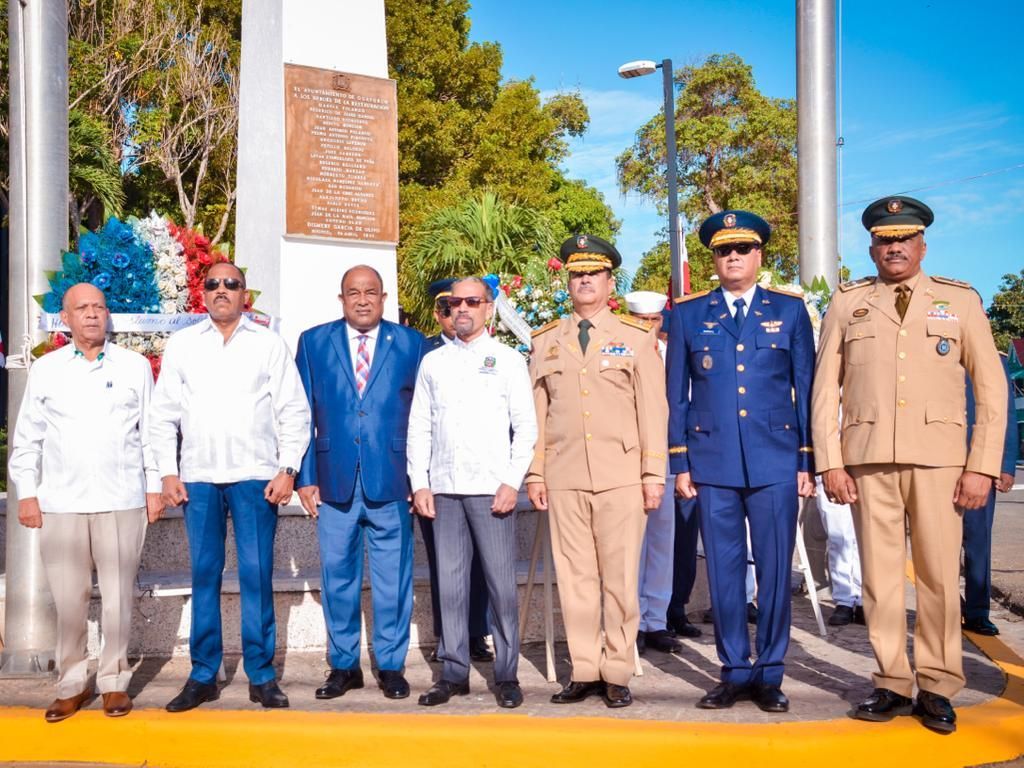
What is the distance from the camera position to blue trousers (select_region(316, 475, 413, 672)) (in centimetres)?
497

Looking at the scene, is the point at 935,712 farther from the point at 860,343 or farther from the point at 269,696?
the point at 269,696

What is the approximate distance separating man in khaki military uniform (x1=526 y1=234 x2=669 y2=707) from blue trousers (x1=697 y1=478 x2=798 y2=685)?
315mm

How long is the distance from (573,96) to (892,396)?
31180mm

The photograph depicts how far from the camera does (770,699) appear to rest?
14.8 feet

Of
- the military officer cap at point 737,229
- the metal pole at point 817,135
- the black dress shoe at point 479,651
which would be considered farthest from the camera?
the metal pole at point 817,135

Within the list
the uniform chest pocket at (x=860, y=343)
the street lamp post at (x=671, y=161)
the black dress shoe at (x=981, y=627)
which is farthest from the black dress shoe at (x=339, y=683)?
the street lamp post at (x=671, y=161)

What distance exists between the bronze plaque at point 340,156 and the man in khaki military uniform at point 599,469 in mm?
3400

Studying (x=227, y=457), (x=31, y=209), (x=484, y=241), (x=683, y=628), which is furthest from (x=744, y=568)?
(x=484, y=241)

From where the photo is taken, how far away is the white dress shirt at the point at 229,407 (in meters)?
4.81

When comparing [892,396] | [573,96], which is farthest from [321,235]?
[573,96]

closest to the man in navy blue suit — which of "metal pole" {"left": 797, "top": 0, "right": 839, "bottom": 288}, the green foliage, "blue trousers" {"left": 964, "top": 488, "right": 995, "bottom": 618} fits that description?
"blue trousers" {"left": 964, "top": 488, "right": 995, "bottom": 618}

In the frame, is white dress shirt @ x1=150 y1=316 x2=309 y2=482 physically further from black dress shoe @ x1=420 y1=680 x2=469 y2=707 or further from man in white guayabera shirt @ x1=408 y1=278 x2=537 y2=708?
black dress shoe @ x1=420 y1=680 x2=469 y2=707

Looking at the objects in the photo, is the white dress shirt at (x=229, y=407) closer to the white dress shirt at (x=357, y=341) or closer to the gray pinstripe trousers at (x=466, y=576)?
the white dress shirt at (x=357, y=341)

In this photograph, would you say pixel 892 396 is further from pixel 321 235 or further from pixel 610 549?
pixel 321 235
